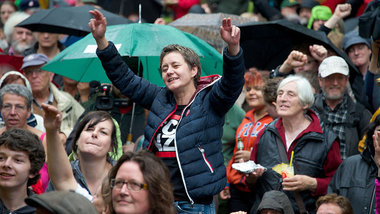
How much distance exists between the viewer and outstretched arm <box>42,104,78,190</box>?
4.66 metres

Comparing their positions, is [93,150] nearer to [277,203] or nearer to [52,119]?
[52,119]

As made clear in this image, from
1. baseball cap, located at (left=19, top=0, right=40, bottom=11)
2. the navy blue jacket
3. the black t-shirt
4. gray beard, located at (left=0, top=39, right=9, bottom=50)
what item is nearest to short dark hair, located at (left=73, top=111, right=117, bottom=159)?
the navy blue jacket

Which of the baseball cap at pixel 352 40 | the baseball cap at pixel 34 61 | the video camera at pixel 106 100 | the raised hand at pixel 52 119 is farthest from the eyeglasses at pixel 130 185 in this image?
the baseball cap at pixel 352 40

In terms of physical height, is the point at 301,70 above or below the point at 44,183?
above

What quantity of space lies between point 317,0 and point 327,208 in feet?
20.6

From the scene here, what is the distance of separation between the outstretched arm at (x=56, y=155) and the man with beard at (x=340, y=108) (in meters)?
3.27

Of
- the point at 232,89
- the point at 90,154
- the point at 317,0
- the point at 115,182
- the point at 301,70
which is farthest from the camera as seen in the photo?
the point at 317,0

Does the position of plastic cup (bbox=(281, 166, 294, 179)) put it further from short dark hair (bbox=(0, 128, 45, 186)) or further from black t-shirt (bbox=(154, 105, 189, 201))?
short dark hair (bbox=(0, 128, 45, 186))

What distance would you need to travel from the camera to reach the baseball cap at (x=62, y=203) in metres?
3.92

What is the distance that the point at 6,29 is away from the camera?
39.5 feet

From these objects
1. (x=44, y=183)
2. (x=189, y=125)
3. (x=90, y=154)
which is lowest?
(x=44, y=183)

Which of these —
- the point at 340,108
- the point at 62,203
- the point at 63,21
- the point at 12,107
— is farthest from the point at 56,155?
the point at 63,21

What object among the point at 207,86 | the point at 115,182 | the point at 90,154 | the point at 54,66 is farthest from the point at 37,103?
the point at 115,182

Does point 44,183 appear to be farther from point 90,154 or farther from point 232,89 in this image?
point 232,89
